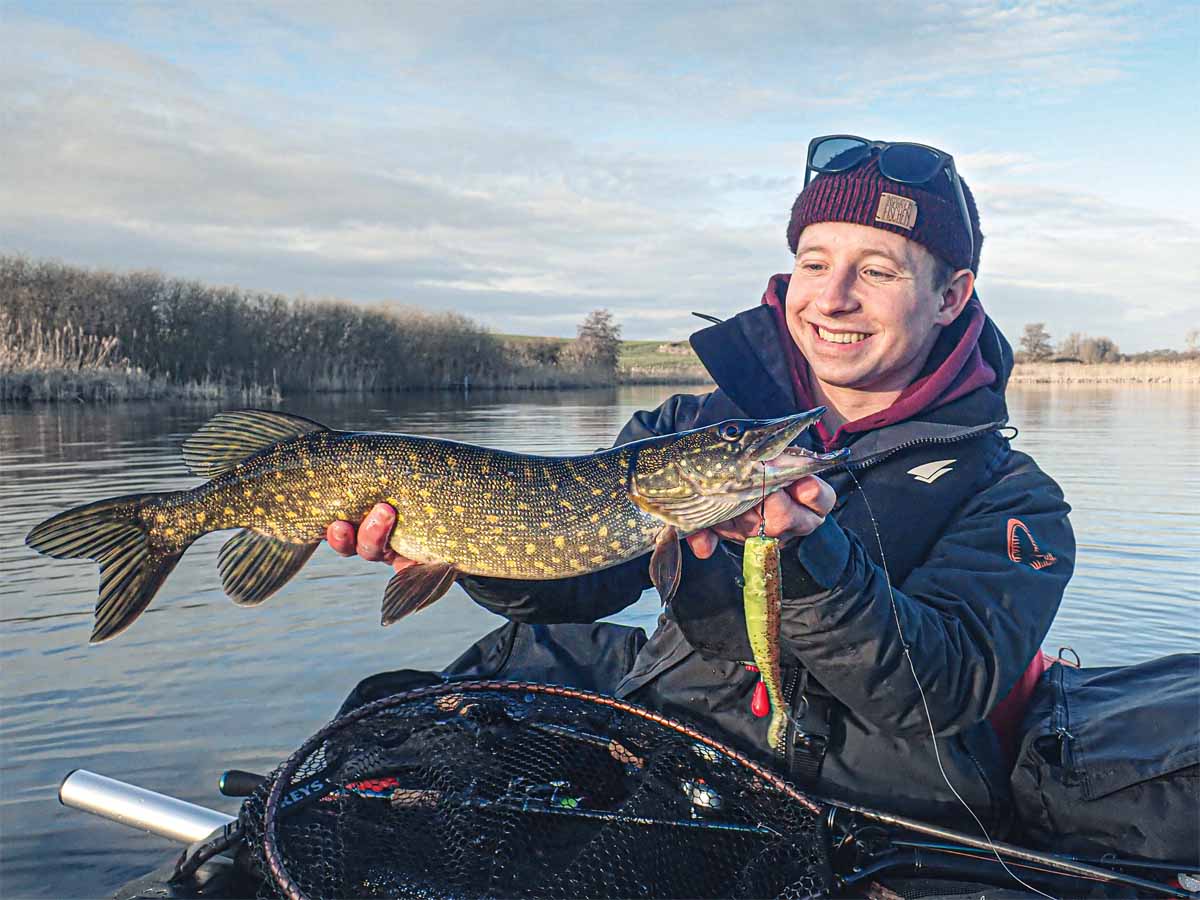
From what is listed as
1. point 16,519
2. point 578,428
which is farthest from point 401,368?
point 16,519

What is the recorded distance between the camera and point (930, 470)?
2842mm

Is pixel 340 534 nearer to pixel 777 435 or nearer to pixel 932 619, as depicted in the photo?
pixel 777 435

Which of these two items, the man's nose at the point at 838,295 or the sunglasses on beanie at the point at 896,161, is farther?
the sunglasses on beanie at the point at 896,161

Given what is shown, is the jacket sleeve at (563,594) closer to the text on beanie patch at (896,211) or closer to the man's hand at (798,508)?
the man's hand at (798,508)

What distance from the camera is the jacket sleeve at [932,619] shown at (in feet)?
7.12

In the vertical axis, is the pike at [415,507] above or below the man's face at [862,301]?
below

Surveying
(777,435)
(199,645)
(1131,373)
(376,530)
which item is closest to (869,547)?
(777,435)

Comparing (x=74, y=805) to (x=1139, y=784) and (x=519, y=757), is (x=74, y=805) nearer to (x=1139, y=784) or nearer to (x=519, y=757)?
(x=519, y=757)

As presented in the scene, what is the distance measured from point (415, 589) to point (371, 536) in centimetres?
22

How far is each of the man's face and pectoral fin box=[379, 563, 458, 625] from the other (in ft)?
4.65

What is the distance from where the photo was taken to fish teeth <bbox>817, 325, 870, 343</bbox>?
3.03 metres

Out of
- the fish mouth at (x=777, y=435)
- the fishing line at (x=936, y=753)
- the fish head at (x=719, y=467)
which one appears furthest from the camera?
the fish mouth at (x=777, y=435)

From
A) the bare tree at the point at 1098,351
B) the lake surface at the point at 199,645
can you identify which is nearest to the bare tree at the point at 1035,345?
the bare tree at the point at 1098,351

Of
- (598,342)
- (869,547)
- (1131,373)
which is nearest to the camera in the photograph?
(869,547)
